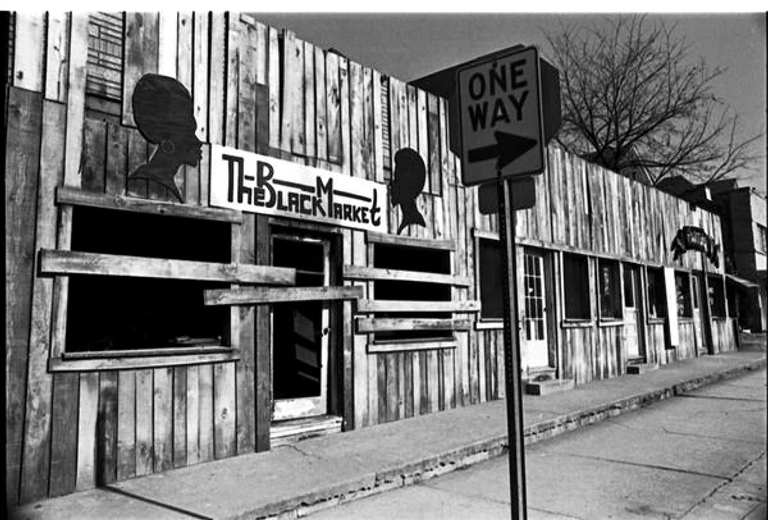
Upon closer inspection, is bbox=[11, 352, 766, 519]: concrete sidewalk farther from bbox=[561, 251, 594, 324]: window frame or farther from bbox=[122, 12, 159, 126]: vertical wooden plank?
bbox=[561, 251, 594, 324]: window frame

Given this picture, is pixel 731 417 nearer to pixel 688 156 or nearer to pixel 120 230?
pixel 120 230

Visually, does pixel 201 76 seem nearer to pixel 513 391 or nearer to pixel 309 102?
pixel 309 102

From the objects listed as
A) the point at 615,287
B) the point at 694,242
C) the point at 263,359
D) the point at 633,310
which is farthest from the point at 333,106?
the point at 694,242

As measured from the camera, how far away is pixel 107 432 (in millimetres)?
4961

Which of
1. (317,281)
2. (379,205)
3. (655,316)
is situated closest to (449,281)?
(379,205)

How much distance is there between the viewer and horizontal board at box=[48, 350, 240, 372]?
4.75 meters

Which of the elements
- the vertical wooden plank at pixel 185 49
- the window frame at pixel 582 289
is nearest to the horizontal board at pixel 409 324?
the vertical wooden plank at pixel 185 49

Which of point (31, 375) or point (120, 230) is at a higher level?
point (120, 230)

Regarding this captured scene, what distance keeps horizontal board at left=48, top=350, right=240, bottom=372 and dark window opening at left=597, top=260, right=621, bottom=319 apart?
986cm

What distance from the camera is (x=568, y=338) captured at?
11.6m

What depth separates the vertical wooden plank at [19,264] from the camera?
14.6ft

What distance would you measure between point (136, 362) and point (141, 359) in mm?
53

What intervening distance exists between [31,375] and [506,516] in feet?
12.1

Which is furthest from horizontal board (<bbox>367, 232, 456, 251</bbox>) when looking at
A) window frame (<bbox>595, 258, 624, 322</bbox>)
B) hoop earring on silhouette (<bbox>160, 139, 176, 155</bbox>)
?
window frame (<bbox>595, 258, 624, 322</bbox>)
